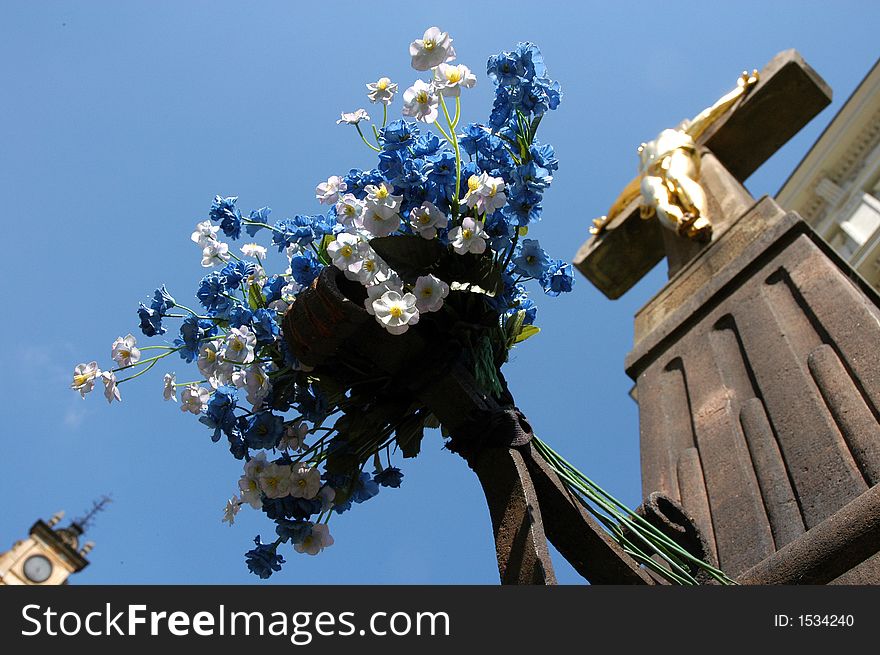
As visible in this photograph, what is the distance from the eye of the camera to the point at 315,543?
228cm

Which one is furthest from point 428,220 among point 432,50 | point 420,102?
point 432,50

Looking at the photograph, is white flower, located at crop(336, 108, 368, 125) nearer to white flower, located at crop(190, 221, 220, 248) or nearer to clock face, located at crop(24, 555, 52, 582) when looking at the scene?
white flower, located at crop(190, 221, 220, 248)

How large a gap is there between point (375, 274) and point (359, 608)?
2.53 feet

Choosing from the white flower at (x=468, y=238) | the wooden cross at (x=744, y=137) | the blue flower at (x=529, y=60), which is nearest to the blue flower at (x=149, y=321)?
the white flower at (x=468, y=238)

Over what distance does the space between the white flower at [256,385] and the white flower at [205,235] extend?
20.3 inches

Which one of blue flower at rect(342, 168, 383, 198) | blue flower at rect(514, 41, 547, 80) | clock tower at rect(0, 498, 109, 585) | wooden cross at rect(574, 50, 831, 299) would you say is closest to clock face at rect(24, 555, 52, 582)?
clock tower at rect(0, 498, 109, 585)

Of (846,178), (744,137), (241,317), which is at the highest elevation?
(846,178)

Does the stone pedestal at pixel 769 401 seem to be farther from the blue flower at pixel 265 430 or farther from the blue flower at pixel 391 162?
the blue flower at pixel 391 162

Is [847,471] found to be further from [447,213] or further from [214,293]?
[214,293]

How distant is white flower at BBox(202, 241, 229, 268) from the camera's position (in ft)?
8.69

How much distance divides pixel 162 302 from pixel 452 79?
1036 millimetres

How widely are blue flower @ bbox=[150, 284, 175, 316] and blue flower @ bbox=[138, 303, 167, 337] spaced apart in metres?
0.01

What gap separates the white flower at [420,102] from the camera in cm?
230

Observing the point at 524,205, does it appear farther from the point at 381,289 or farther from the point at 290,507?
the point at 290,507
